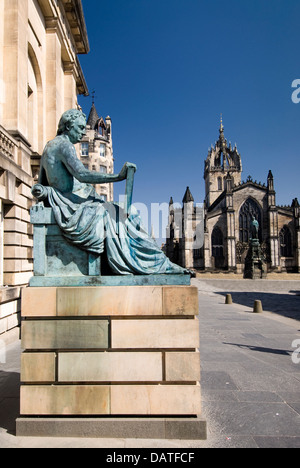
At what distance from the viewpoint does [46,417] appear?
117 inches

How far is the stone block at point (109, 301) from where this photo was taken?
118 inches

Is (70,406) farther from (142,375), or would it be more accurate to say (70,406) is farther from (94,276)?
(94,276)

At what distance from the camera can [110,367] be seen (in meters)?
3.00

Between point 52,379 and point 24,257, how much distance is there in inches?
286

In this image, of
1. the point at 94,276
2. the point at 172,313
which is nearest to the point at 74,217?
the point at 94,276

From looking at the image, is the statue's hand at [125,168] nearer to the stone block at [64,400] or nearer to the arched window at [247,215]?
the stone block at [64,400]

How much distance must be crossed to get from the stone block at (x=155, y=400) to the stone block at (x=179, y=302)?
72 centimetres

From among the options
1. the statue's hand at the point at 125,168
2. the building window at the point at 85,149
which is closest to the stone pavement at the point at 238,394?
the statue's hand at the point at 125,168

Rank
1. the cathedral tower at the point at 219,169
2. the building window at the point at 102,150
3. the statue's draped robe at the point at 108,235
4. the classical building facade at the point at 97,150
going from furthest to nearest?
the cathedral tower at the point at 219,169
the building window at the point at 102,150
the classical building facade at the point at 97,150
the statue's draped robe at the point at 108,235

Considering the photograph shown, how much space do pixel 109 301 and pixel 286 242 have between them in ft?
203

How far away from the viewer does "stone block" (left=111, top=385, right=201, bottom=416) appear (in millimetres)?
2941

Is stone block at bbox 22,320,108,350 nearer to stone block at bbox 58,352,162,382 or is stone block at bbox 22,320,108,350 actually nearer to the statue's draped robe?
stone block at bbox 58,352,162,382

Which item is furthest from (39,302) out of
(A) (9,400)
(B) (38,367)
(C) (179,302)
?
(A) (9,400)

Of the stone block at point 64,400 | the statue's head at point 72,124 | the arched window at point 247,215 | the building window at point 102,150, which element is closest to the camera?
the stone block at point 64,400
